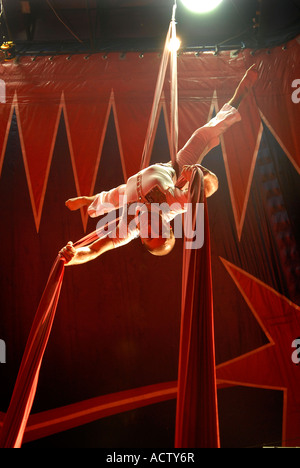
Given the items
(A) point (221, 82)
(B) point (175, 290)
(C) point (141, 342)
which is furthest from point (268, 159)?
(C) point (141, 342)

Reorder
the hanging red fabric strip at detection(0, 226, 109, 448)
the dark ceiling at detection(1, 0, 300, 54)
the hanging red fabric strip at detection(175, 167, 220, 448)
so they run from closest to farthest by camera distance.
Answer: the hanging red fabric strip at detection(175, 167, 220, 448), the hanging red fabric strip at detection(0, 226, 109, 448), the dark ceiling at detection(1, 0, 300, 54)

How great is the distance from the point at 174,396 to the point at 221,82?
10.1ft

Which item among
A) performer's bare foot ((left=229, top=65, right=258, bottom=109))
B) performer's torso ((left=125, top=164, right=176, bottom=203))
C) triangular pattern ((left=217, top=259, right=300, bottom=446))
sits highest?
performer's bare foot ((left=229, top=65, right=258, bottom=109))

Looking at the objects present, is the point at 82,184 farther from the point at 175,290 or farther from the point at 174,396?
the point at 174,396

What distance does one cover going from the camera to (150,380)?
3.35m

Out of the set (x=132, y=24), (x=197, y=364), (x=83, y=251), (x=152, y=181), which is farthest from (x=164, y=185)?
(x=132, y=24)

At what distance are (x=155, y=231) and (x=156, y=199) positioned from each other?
0.65ft

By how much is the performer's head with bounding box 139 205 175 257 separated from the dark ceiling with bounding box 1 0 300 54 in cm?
247

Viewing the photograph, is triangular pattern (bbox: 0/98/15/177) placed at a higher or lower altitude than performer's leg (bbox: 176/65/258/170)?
higher

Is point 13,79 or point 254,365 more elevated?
point 13,79

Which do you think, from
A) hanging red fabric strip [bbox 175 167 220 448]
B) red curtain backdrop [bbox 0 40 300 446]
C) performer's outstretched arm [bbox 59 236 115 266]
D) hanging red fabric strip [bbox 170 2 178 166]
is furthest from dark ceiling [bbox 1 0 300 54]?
hanging red fabric strip [bbox 175 167 220 448]

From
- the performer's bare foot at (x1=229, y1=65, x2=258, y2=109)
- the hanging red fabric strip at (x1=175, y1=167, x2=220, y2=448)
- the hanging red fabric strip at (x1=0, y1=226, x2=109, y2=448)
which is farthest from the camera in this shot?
the performer's bare foot at (x1=229, y1=65, x2=258, y2=109)

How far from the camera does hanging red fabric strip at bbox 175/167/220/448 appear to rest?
1.35 metres

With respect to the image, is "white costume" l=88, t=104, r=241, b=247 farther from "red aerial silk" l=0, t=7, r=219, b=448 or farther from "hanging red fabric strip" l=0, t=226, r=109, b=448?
"hanging red fabric strip" l=0, t=226, r=109, b=448
